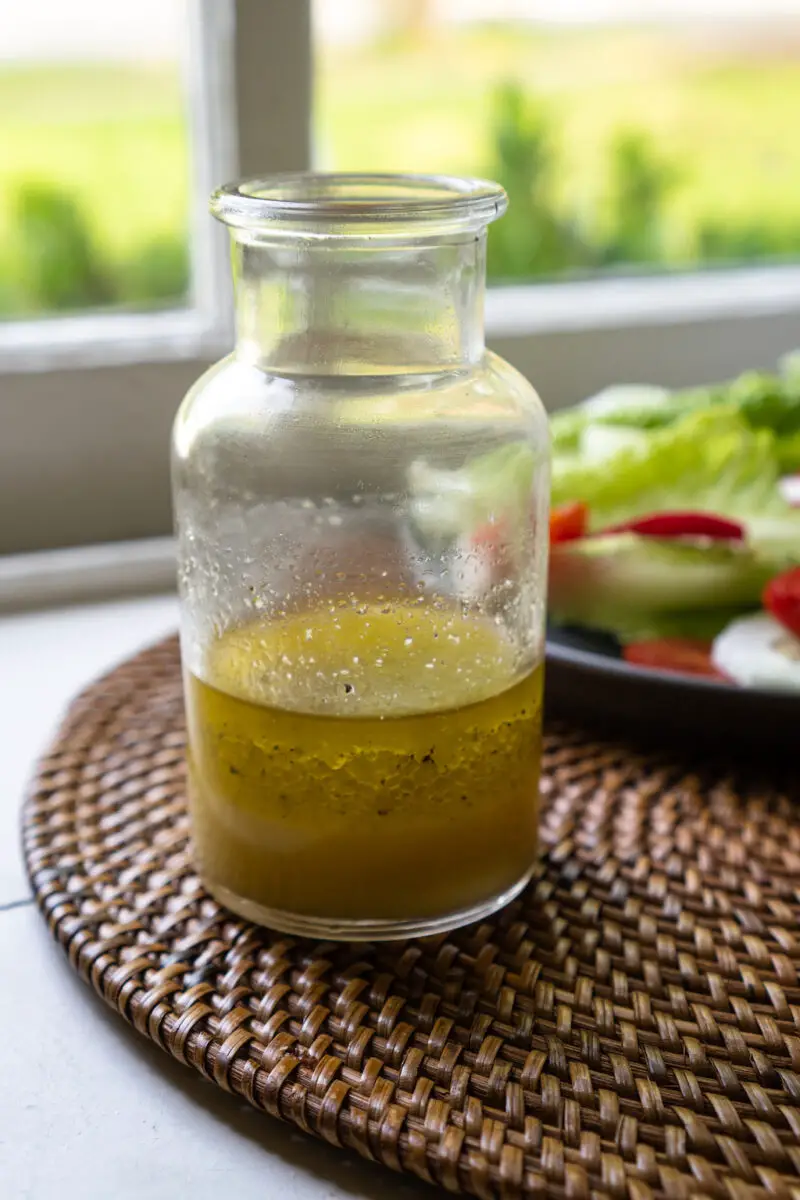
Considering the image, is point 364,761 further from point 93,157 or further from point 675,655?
point 93,157

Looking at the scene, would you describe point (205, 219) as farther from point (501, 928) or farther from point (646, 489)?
point (501, 928)

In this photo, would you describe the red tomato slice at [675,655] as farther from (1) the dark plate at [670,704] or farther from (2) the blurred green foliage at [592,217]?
(2) the blurred green foliage at [592,217]

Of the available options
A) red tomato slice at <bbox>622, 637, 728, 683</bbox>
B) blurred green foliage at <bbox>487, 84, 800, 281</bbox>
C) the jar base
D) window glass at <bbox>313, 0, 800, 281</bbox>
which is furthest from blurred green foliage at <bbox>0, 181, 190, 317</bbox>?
the jar base

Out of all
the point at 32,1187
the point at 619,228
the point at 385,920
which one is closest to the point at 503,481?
the point at 385,920

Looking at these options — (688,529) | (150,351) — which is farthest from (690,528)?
(150,351)

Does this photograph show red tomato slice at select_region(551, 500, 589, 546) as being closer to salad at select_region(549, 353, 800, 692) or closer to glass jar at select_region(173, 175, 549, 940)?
salad at select_region(549, 353, 800, 692)
